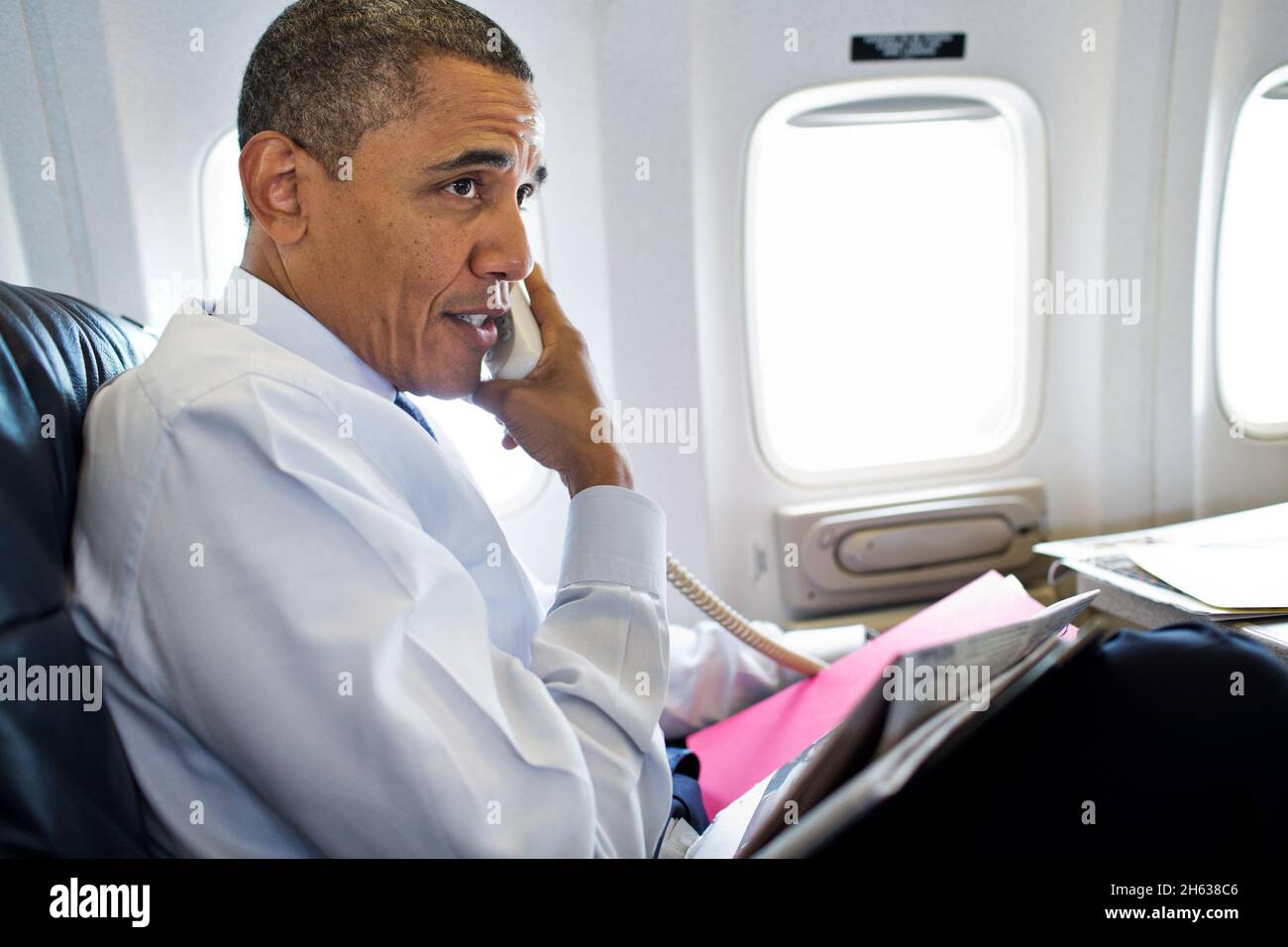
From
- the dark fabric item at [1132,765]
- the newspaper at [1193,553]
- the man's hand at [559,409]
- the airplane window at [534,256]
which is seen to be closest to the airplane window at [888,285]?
the airplane window at [534,256]

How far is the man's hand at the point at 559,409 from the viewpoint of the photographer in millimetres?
1151

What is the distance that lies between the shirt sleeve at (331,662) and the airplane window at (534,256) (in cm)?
85

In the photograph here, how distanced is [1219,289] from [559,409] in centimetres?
187

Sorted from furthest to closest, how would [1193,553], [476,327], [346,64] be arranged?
[1193,553] < [476,327] < [346,64]

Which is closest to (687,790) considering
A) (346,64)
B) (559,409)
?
(559,409)

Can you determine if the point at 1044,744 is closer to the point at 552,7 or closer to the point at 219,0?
the point at 552,7

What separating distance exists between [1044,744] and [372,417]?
76 cm

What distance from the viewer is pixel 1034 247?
2174 millimetres

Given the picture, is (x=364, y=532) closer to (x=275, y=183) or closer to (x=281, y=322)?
(x=281, y=322)

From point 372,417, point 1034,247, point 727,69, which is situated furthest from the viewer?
point 1034,247

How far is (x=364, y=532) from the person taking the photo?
2.58ft

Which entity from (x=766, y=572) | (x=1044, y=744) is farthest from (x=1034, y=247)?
(x=1044, y=744)
